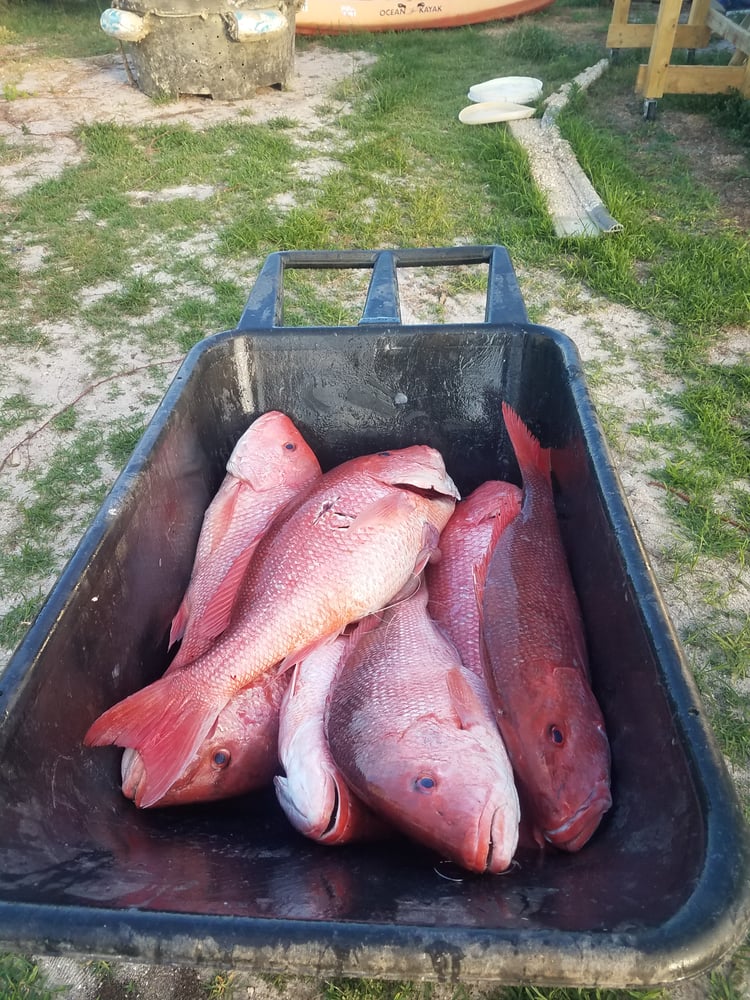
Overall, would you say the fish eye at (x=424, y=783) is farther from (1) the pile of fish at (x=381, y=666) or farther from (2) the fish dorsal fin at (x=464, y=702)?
(2) the fish dorsal fin at (x=464, y=702)

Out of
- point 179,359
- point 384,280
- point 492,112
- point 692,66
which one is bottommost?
point 179,359

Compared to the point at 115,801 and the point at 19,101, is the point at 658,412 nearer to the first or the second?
the point at 115,801

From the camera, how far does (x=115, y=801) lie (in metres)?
1.23

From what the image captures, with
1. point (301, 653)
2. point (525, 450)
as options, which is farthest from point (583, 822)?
point (525, 450)

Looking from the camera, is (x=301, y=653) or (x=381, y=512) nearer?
(x=301, y=653)

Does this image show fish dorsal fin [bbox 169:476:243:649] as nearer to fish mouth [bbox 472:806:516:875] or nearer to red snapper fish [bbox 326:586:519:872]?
red snapper fish [bbox 326:586:519:872]

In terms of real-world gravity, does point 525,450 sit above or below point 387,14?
above

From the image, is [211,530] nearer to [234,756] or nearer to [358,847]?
[234,756]

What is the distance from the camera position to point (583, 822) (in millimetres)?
1141

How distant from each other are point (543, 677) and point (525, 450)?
24.2 inches

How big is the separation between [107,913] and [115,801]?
1.49 ft

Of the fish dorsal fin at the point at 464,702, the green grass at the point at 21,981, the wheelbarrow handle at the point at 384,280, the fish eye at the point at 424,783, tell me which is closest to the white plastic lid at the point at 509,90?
the wheelbarrow handle at the point at 384,280

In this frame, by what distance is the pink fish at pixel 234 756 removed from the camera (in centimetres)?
132

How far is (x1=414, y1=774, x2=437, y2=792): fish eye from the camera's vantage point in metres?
1.18
